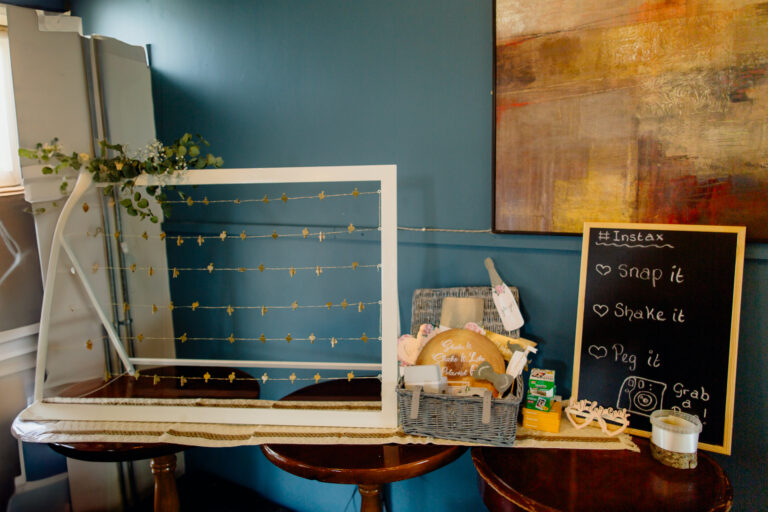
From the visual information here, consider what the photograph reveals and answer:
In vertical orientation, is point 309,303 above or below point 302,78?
below

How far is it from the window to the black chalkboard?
6.70 ft

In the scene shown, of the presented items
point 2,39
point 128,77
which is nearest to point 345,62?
point 128,77

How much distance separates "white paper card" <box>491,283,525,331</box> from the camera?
5.01 ft

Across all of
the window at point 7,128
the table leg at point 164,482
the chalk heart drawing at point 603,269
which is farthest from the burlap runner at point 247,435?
the window at point 7,128

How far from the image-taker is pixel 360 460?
4.13 ft

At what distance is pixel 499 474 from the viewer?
117cm

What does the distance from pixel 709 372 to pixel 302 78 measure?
1571mm

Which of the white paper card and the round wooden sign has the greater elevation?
the white paper card

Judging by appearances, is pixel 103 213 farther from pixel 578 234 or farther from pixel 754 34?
pixel 754 34

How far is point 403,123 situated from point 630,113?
0.69 meters

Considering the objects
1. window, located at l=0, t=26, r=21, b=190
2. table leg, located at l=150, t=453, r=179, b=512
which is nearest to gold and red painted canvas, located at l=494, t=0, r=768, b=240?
table leg, located at l=150, t=453, r=179, b=512

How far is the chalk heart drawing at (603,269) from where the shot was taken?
1.35 metres

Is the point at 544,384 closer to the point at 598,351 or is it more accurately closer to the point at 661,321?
the point at 598,351

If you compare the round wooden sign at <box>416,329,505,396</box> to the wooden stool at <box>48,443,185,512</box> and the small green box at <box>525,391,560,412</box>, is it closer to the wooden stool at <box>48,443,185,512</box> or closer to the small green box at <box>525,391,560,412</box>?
the small green box at <box>525,391,560,412</box>
